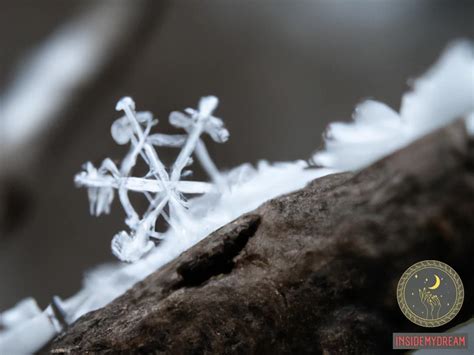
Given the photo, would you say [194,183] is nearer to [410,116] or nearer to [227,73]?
[227,73]

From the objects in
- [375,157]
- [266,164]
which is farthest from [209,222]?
[375,157]

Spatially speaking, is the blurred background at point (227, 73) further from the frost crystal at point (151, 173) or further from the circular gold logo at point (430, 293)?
the circular gold logo at point (430, 293)

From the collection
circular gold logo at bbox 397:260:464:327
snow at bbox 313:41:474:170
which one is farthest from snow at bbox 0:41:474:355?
circular gold logo at bbox 397:260:464:327

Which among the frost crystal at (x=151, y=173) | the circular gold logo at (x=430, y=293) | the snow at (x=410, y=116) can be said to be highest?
the frost crystal at (x=151, y=173)

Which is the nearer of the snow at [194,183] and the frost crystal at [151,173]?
the snow at [194,183]

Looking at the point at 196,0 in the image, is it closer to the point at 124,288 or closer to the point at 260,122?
the point at 260,122

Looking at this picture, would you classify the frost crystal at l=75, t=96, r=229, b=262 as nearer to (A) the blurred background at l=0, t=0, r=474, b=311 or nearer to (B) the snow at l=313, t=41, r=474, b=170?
(A) the blurred background at l=0, t=0, r=474, b=311

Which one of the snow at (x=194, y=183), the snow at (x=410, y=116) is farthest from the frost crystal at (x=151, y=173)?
the snow at (x=410, y=116)
